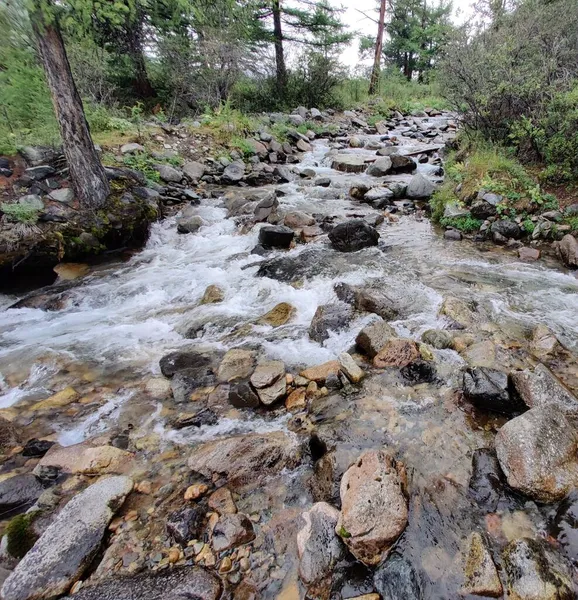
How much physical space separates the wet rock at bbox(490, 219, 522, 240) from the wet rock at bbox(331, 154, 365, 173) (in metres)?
6.63

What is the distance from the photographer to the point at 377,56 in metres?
22.3

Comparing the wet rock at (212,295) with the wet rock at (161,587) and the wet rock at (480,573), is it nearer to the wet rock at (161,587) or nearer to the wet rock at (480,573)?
the wet rock at (161,587)

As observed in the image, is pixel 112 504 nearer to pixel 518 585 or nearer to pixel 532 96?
pixel 518 585

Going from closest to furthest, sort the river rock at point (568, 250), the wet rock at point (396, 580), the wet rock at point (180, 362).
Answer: the wet rock at point (396, 580)
the wet rock at point (180, 362)
the river rock at point (568, 250)

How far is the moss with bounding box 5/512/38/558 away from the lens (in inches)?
87.8

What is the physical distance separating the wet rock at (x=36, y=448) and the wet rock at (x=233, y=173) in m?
9.65

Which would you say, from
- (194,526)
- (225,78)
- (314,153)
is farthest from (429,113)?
(194,526)

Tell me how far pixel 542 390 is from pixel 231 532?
9.20ft

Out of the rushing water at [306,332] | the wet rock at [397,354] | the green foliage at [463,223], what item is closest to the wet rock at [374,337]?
the wet rock at [397,354]

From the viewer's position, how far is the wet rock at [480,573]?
1866mm

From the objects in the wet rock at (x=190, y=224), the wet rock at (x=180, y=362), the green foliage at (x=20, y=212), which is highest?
the green foliage at (x=20, y=212)

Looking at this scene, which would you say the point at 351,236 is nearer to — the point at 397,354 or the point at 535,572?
the point at 397,354

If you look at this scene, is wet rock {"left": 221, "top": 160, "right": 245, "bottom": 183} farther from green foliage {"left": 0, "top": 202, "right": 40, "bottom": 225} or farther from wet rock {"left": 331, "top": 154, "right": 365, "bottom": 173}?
green foliage {"left": 0, "top": 202, "right": 40, "bottom": 225}

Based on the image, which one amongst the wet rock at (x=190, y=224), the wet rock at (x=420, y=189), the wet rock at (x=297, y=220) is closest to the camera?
the wet rock at (x=297, y=220)
